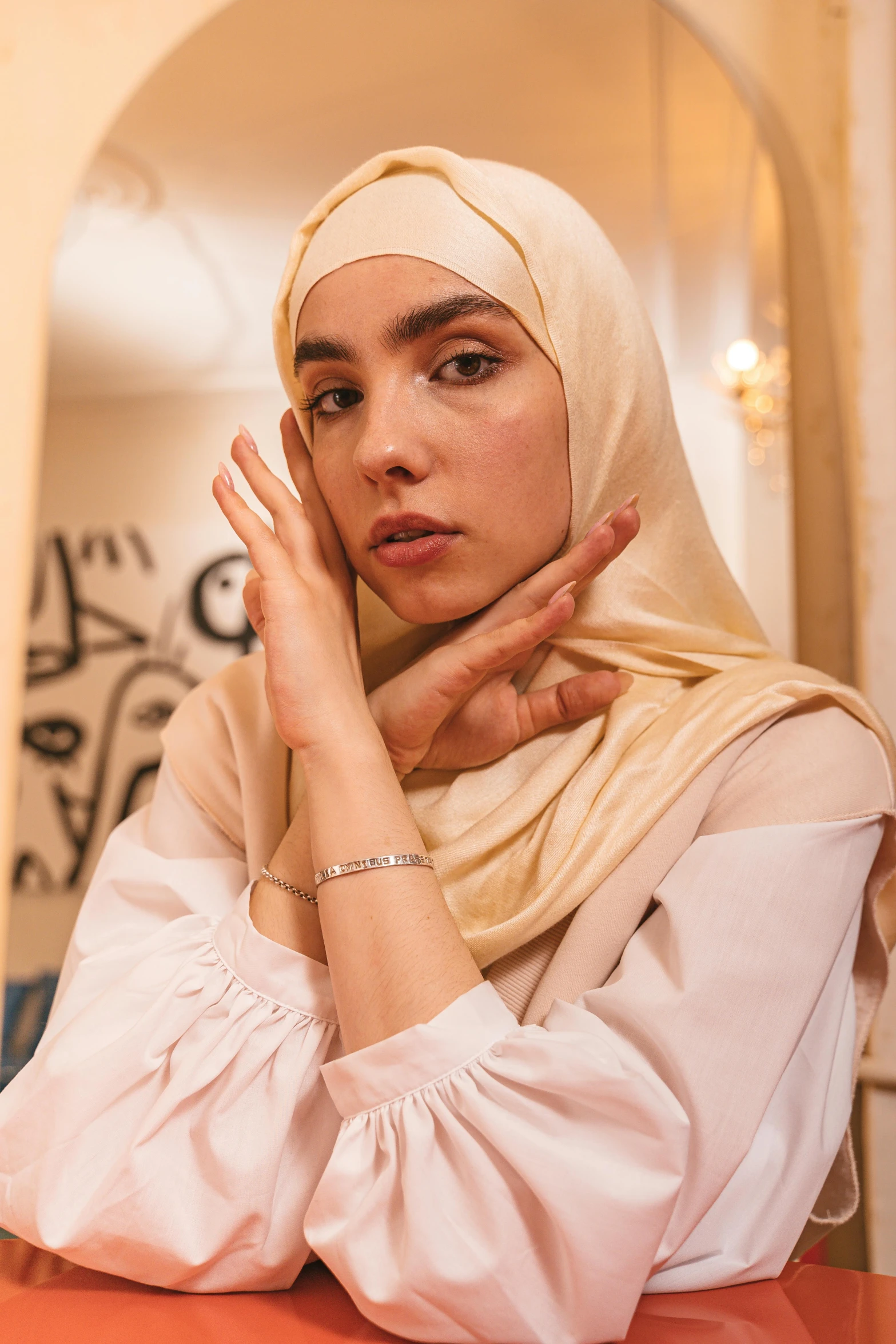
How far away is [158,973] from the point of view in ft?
2.87

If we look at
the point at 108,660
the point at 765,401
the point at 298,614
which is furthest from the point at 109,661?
the point at 765,401

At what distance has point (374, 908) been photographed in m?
0.77

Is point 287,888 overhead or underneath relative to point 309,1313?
→ overhead

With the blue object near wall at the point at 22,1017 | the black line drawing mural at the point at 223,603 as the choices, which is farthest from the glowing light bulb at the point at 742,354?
the blue object near wall at the point at 22,1017

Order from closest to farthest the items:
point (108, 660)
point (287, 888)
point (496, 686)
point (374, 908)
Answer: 1. point (374, 908)
2. point (287, 888)
3. point (496, 686)
4. point (108, 660)

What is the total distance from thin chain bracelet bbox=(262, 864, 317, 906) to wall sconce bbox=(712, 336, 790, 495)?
0.98 metres

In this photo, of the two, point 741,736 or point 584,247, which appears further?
point 584,247

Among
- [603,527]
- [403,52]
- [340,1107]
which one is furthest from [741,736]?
[403,52]

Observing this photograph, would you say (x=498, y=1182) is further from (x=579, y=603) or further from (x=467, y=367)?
(x=467, y=367)

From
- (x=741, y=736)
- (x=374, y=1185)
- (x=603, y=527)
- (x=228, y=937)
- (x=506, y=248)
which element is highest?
(x=506, y=248)

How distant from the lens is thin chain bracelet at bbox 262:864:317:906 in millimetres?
866

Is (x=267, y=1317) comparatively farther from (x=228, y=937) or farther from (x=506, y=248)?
(x=506, y=248)

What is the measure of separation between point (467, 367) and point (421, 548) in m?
0.17

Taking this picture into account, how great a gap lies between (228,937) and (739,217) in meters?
1.29
